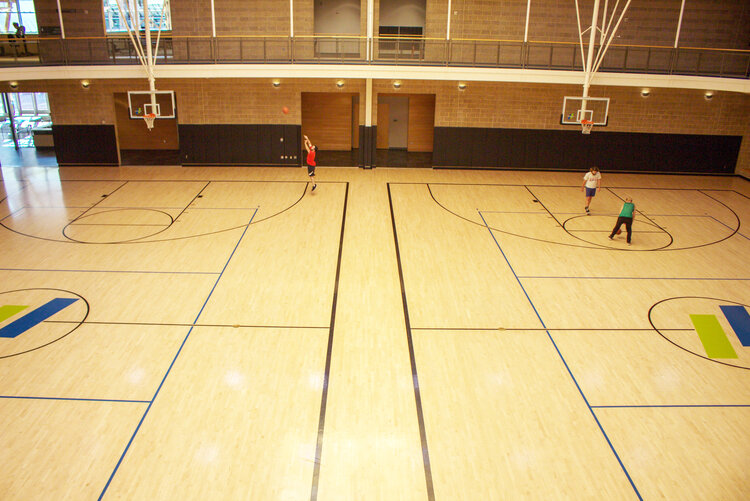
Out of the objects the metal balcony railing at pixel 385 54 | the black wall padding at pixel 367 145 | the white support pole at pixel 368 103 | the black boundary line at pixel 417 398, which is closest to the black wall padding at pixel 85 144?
the metal balcony railing at pixel 385 54

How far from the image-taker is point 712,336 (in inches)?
390

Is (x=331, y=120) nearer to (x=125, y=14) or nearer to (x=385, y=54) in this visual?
(x=385, y=54)

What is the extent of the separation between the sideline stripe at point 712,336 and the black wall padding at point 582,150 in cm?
1246

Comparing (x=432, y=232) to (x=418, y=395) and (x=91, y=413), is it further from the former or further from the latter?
(x=91, y=413)

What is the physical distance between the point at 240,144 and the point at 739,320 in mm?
17288

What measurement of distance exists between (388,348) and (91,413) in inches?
174

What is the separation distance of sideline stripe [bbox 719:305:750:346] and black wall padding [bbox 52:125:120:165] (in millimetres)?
20650

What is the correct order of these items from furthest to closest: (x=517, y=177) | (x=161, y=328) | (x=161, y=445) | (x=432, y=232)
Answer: (x=517, y=177)
(x=432, y=232)
(x=161, y=328)
(x=161, y=445)

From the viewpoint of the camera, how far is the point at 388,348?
30.6 feet

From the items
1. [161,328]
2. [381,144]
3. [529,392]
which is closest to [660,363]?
[529,392]

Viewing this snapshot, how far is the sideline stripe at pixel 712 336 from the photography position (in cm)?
938

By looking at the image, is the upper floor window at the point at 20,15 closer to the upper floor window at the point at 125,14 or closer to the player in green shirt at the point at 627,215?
the upper floor window at the point at 125,14

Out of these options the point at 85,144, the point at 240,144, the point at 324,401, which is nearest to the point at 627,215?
the point at 324,401

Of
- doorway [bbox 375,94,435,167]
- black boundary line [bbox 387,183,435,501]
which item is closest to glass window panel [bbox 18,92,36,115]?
A: doorway [bbox 375,94,435,167]
